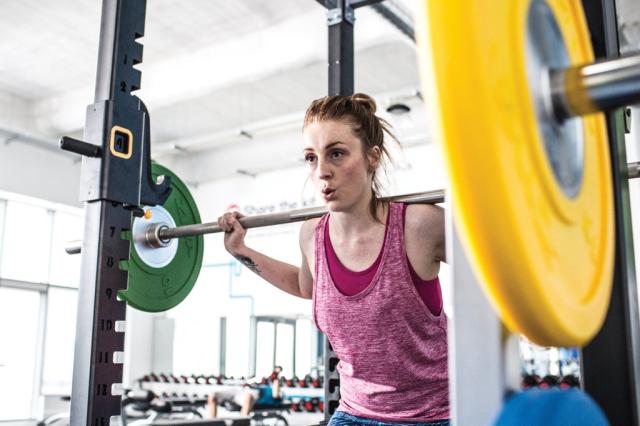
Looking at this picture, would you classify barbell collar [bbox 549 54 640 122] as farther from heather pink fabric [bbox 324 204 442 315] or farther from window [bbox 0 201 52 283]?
window [bbox 0 201 52 283]

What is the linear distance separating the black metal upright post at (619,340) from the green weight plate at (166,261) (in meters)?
1.31

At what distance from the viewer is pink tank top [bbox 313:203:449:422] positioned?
1.37 meters

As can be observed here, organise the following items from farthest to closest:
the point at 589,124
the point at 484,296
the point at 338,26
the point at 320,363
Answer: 1. the point at 320,363
2. the point at 338,26
3. the point at 589,124
4. the point at 484,296

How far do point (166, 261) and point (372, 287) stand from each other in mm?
965

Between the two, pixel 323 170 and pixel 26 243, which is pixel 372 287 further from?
pixel 26 243

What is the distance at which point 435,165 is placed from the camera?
25.5 feet

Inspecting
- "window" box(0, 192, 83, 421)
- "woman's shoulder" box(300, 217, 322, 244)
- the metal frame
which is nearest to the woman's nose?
"woman's shoulder" box(300, 217, 322, 244)

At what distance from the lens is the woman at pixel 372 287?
1378mm

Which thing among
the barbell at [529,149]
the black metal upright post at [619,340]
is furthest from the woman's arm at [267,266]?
the barbell at [529,149]

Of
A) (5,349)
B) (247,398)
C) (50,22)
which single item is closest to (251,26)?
(50,22)

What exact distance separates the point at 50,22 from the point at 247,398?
4441 mm

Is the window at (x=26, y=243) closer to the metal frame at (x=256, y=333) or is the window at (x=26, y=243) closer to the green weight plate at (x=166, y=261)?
the metal frame at (x=256, y=333)

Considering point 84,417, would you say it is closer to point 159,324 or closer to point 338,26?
point 338,26

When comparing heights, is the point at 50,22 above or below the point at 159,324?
above
